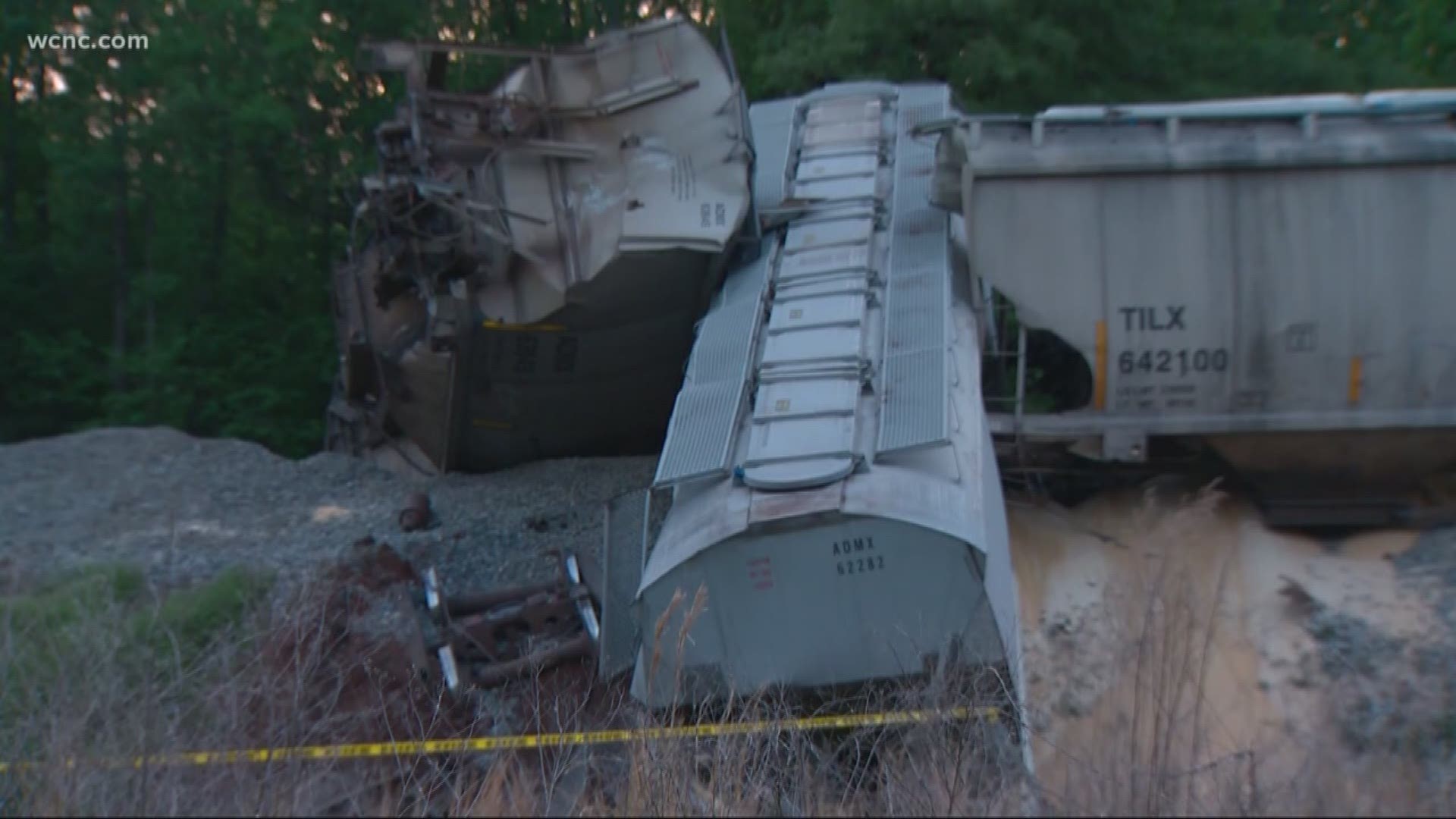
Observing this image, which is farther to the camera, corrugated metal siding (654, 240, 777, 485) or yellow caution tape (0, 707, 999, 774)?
corrugated metal siding (654, 240, 777, 485)

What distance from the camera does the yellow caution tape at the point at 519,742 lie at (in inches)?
137

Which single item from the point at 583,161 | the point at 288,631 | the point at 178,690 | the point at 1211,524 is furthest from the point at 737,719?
the point at 583,161

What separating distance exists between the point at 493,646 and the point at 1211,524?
4050 mm

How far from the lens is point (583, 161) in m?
9.35

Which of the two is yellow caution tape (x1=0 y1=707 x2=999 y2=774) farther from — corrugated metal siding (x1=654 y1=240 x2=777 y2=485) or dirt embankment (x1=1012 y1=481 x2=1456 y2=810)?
corrugated metal siding (x1=654 y1=240 x2=777 y2=485)

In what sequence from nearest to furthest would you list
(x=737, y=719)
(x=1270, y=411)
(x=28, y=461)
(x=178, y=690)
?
(x=178, y=690)
(x=737, y=719)
(x=1270, y=411)
(x=28, y=461)

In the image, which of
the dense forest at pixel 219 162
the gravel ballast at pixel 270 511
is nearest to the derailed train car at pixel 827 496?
the gravel ballast at pixel 270 511

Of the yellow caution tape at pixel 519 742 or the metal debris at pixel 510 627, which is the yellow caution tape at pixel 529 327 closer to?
the metal debris at pixel 510 627

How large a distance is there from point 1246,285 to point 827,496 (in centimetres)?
307

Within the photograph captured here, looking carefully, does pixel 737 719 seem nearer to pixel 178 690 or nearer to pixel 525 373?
pixel 178 690

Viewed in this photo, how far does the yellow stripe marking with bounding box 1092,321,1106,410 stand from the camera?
25.2 ft

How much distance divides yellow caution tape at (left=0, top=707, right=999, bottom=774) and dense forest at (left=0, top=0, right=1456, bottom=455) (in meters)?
11.2

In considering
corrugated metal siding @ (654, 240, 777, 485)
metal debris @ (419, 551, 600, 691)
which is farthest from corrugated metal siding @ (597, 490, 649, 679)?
corrugated metal siding @ (654, 240, 777, 485)

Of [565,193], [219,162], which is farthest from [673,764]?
[219,162]
